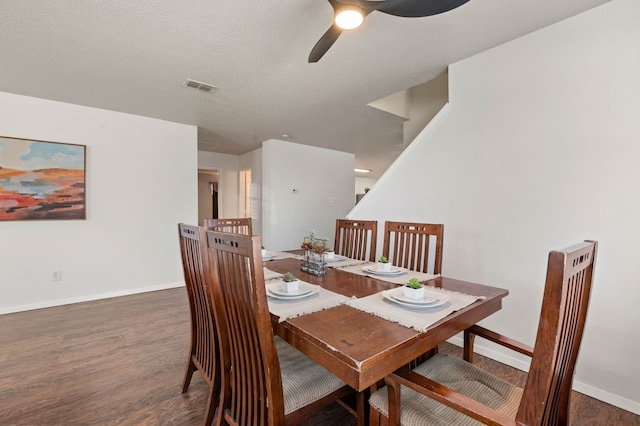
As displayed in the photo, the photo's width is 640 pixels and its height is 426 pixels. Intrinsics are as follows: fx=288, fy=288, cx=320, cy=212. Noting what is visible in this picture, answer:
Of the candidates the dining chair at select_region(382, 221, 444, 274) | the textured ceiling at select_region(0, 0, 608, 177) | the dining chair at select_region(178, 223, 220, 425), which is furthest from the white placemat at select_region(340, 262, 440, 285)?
the textured ceiling at select_region(0, 0, 608, 177)

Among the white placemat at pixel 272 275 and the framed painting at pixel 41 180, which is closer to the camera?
the white placemat at pixel 272 275

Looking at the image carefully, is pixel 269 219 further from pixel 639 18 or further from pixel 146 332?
pixel 639 18

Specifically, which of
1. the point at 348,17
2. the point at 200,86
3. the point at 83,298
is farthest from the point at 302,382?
the point at 83,298

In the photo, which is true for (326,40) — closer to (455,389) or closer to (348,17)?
(348,17)

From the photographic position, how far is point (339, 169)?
6129 millimetres

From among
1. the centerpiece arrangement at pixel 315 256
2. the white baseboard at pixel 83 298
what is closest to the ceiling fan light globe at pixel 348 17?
the centerpiece arrangement at pixel 315 256

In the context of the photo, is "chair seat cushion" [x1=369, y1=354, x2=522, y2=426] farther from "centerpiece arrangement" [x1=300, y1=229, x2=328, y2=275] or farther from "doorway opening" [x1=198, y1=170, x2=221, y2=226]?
"doorway opening" [x1=198, y1=170, x2=221, y2=226]

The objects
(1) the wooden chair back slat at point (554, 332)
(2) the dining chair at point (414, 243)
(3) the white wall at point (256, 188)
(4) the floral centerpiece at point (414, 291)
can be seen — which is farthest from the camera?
(3) the white wall at point (256, 188)

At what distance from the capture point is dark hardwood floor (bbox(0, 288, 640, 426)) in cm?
161

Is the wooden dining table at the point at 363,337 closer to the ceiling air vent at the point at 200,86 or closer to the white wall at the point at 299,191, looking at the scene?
the ceiling air vent at the point at 200,86

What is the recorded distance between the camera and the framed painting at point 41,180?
3.07 m

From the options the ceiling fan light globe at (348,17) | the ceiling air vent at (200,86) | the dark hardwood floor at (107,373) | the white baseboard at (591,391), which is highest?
the ceiling air vent at (200,86)

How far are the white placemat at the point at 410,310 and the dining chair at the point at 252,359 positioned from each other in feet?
1.13

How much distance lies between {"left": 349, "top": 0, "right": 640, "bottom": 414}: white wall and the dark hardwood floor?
0.41 meters
